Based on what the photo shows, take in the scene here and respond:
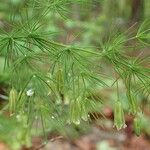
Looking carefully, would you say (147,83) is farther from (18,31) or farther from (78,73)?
(18,31)

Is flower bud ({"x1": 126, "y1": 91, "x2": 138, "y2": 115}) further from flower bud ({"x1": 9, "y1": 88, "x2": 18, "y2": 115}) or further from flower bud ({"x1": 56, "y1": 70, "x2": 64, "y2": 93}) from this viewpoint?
flower bud ({"x1": 9, "y1": 88, "x2": 18, "y2": 115})

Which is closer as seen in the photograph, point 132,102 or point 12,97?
point 132,102

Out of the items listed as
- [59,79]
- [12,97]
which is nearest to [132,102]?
[59,79]

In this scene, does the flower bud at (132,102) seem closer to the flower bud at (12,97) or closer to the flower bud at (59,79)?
the flower bud at (59,79)

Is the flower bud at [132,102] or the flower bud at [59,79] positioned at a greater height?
the flower bud at [59,79]

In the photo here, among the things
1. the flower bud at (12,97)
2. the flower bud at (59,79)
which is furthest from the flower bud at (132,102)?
the flower bud at (12,97)

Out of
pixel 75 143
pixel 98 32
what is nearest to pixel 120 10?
pixel 98 32

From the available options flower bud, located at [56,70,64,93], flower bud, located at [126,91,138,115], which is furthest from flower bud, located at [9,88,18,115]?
flower bud, located at [126,91,138,115]

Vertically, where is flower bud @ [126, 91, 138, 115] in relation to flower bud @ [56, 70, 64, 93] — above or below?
below

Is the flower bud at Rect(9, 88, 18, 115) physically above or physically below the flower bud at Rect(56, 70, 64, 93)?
below

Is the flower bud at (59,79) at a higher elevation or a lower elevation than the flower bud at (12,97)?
higher

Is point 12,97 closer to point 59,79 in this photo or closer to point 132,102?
point 59,79
